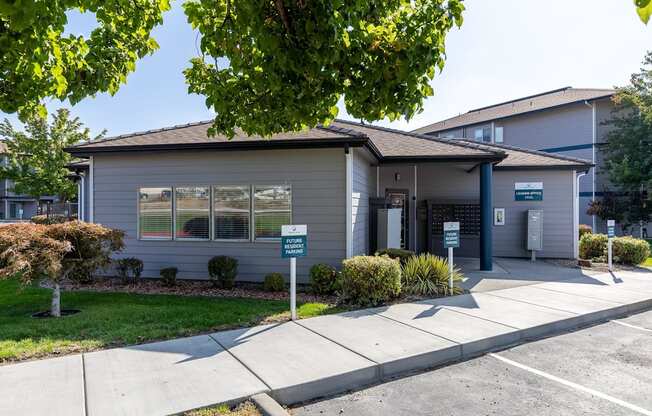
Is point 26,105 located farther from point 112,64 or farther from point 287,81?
point 287,81

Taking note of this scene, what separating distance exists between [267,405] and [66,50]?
4.93m

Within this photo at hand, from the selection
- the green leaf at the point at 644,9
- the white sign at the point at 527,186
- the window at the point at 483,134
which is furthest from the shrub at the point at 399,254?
the window at the point at 483,134

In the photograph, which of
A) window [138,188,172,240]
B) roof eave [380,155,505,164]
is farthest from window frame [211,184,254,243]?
roof eave [380,155,505,164]

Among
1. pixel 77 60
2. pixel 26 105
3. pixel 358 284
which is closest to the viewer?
pixel 26 105

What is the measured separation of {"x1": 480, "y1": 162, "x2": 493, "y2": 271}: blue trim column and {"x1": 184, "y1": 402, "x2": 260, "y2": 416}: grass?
30.6ft

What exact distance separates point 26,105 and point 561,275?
481 inches

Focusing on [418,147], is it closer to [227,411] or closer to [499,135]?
[227,411]

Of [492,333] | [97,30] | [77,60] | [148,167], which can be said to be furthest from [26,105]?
[492,333]

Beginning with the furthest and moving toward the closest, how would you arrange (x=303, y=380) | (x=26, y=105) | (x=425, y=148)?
(x=425, y=148) < (x=26, y=105) < (x=303, y=380)

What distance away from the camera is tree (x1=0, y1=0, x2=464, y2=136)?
154 inches

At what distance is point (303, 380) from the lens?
13.8 feet

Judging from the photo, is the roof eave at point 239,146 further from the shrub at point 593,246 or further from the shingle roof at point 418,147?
the shrub at point 593,246

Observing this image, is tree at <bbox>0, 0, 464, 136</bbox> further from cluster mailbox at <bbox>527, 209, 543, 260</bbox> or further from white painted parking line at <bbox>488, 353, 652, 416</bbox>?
cluster mailbox at <bbox>527, 209, 543, 260</bbox>

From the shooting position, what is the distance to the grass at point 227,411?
141 inches
